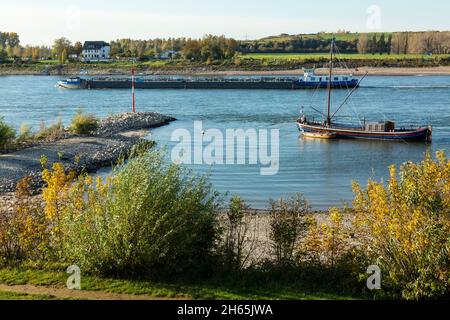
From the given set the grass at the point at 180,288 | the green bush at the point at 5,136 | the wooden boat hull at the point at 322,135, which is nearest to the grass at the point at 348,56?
the wooden boat hull at the point at 322,135

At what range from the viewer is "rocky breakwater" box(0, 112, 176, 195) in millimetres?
23812

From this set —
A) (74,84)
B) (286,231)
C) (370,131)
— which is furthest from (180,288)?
(74,84)

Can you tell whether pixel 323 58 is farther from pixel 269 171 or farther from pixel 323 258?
pixel 323 258

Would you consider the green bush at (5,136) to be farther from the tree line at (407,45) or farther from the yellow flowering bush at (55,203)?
the tree line at (407,45)

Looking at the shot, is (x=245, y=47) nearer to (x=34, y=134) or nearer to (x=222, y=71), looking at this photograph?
(x=222, y=71)

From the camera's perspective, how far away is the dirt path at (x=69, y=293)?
28.6 feet

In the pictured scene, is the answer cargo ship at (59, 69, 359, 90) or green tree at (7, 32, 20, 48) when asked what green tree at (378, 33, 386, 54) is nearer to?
cargo ship at (59, 69, 359, 90)

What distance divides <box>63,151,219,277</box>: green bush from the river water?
3223 millimetres

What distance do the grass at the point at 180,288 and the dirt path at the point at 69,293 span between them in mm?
104

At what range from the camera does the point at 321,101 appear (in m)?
66.6
